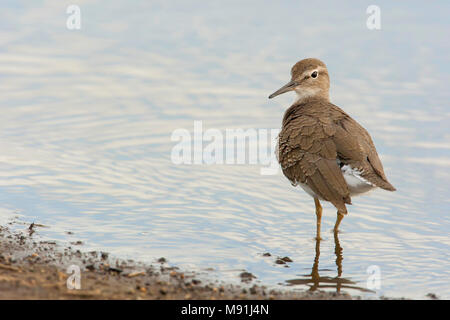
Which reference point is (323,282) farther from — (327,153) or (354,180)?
(327,153)

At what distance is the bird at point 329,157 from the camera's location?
8250 millimetres

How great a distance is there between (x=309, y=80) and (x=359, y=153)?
191cm

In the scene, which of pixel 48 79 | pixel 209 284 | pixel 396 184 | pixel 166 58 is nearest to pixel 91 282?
pixel 209 284

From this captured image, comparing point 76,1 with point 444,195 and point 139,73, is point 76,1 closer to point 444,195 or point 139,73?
point 139,73

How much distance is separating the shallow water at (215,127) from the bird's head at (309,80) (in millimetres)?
1308

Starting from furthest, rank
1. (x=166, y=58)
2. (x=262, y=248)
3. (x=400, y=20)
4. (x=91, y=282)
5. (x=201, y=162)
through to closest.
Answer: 1. (x=400, y=20)
2. (x=166, y=58)
3. (x=201, y=162)
4. (x=262, y=248)
5. (x=91, y=282)

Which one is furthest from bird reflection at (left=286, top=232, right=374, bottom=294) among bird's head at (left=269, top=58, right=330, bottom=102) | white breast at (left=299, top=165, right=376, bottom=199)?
bird's head at (left=269, top=58, right=330, bottom=102)

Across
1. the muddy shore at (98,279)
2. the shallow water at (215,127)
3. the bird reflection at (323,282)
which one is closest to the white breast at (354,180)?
the shallow water at (215,127)

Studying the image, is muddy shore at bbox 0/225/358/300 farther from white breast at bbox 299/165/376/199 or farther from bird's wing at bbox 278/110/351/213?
white breast at bbox 299/165/376/199

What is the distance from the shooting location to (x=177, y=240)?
8570mm

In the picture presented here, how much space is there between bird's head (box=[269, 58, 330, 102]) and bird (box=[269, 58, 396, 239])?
0.61 metres

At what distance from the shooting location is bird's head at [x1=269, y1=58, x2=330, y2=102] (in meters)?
10.0

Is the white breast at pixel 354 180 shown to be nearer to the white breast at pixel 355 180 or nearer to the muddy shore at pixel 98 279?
the white breast at pixel 355 180

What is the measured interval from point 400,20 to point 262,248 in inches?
352
